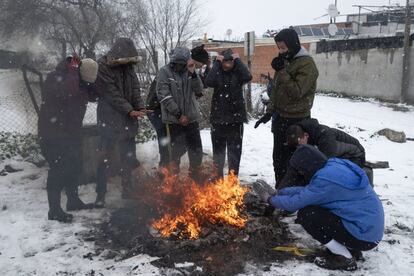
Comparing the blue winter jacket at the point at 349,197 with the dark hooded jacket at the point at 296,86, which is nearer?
the blue winter jacket at the point at 349,197

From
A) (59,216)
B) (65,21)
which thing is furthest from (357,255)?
(65,21)

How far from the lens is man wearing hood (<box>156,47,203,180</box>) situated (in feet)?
18.6

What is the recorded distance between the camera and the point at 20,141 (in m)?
8.45

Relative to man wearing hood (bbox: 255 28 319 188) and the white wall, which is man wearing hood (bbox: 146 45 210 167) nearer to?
man wearing hood (bbox: 255 28 319 188)

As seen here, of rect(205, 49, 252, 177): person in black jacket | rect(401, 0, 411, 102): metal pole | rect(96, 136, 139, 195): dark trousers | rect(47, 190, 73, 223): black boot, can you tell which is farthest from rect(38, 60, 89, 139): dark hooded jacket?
rect(401, 0, 411, 102): metal pole

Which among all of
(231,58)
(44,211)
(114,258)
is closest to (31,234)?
(44,211)

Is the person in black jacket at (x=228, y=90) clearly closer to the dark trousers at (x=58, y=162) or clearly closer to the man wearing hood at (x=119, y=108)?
the man wearing hood at (x=119, y=108)

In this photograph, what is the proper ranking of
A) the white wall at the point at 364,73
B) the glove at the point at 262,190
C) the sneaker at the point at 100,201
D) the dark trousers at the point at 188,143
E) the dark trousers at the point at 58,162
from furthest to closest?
the white wall at the point at 364,73
the dark trousers at the point at 188,143
the sneaker at the point at 100,201
the dark trousers at the point at 58,162
the glove at the point at 262,190

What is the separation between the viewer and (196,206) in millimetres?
4695

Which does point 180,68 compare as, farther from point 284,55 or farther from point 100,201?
point 100,201

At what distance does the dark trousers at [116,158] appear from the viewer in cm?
565

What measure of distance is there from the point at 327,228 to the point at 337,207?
0.81 feet

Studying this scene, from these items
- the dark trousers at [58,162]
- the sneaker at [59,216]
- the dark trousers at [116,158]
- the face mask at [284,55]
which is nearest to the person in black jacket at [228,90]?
the face mask at [284,55]

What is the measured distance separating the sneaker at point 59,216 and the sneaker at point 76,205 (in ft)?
1.09
